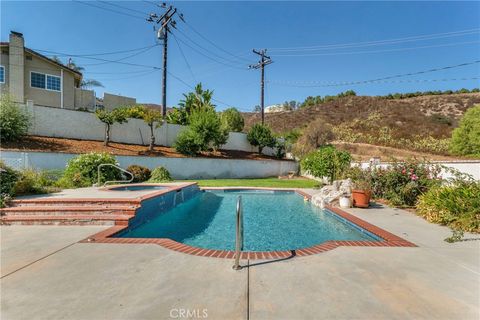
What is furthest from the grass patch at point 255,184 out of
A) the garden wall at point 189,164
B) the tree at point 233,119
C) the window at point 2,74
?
the window at point 2,74

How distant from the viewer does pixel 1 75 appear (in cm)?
2012

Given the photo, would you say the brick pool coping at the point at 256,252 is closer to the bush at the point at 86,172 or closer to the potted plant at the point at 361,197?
the potted plant at the point at 361,197

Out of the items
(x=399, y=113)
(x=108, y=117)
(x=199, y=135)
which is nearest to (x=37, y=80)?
(x=108, y=117)

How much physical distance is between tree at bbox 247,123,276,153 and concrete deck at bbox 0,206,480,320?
67.6ft

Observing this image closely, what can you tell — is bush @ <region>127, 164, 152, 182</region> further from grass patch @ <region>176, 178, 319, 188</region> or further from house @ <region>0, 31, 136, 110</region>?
house @ <region>0, 31, 136, 110</region>

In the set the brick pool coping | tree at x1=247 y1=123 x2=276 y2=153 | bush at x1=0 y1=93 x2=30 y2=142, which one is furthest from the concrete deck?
tree at x1=247 y1=123 x2=276 y2=153

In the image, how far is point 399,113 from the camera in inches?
1689

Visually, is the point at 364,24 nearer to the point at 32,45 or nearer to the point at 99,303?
the point at 99,303

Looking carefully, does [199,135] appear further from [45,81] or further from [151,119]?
[45,81]

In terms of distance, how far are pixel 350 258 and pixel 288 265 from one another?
3.29 feet

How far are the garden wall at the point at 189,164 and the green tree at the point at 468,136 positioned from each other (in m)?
14.9

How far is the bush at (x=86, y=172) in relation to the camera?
10734 mm

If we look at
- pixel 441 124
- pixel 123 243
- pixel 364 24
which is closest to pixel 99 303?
pixel 123 243

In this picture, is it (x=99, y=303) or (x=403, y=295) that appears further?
(x=403, y=295)
